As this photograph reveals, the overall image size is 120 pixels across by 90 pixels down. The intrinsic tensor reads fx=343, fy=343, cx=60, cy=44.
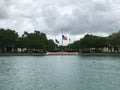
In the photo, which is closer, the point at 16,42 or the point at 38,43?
the point at 16,42

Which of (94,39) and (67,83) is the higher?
(94,39)

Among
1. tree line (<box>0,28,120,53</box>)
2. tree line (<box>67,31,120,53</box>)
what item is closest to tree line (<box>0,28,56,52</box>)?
tree line (<box>0,28,120,53</box>)

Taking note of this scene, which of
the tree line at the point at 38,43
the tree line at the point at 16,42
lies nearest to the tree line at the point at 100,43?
the tree line at the point at 38,43

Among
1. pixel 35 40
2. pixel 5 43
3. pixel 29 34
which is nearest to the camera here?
pixel 5 43

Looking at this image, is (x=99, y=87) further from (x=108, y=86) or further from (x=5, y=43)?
(x=5, y=43)

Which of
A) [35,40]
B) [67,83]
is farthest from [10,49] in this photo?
[67,83]

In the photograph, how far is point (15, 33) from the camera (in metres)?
158

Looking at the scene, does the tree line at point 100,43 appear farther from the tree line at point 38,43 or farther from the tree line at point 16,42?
the tree line at point 16,42

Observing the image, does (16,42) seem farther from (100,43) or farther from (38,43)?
(100,43)

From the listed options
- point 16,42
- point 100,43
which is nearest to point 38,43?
point 16,42

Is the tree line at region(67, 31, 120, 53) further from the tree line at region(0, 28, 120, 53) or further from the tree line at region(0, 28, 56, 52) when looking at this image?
the tree line at region(0, 28, 56, 52)

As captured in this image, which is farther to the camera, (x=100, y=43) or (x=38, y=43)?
(x=38, y=43)

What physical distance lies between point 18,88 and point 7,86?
202 centimetres

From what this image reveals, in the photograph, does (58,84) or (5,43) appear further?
(5,43)
